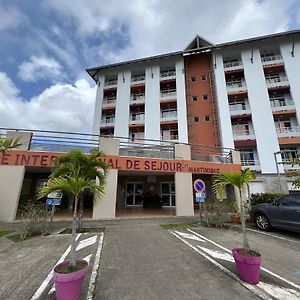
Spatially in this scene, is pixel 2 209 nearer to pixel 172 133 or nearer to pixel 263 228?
pixel 263 228

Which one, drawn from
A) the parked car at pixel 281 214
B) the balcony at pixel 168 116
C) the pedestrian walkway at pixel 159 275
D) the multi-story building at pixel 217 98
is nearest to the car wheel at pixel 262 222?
the parked car at pixel 281 214

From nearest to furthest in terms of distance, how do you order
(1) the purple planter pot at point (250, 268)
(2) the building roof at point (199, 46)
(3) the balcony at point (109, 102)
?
(1) the purple planter pot at point (250, 268) → (2) the building roof at point (199, 46) → (3) the balcony at point (109, 102)

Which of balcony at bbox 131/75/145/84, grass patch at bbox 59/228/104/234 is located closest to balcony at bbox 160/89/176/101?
balcony at bbox 131/75/145/84

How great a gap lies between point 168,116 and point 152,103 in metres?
3.07

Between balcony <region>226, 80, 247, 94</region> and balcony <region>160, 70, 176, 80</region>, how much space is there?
787 cm

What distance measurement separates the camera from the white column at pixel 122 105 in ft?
86.2

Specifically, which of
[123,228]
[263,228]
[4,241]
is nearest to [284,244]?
[263,228]

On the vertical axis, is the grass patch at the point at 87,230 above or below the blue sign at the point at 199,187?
below

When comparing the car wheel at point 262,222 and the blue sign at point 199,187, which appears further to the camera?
the blue sign at point 199,187

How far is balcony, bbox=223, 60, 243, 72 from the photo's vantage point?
25.8m

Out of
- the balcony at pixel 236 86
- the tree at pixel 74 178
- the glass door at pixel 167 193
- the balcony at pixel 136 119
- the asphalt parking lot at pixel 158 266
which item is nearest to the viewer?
the asphalt parking lot at pixel 158 266

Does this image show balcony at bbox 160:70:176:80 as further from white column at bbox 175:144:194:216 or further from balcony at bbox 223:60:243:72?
white column at bbox 175:144:194:216

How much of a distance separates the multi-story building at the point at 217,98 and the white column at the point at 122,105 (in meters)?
0.14

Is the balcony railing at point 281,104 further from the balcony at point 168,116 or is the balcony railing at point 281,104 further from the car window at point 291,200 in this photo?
the car window at point 291,200
